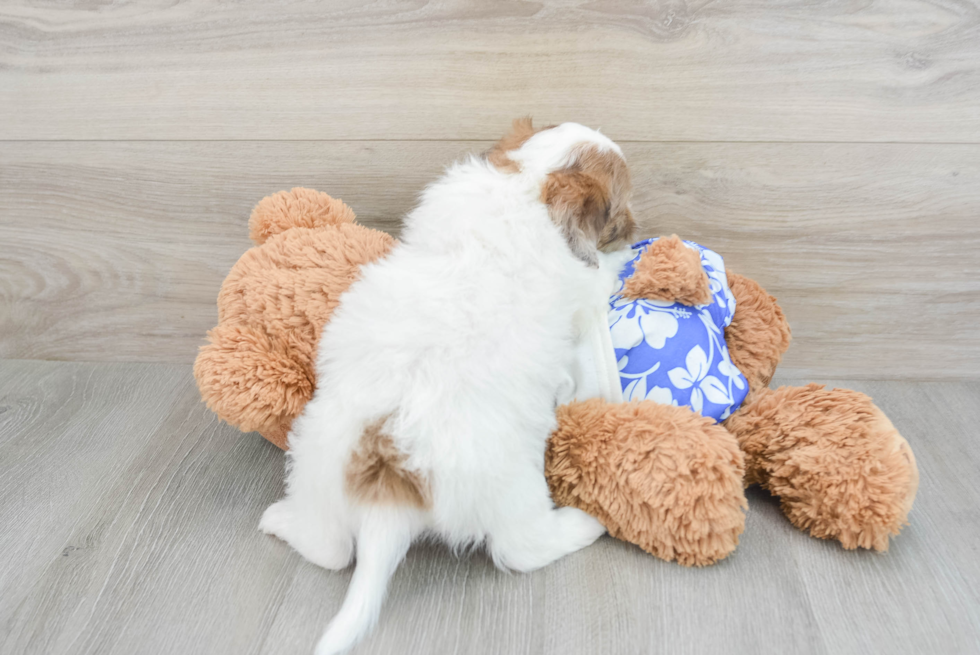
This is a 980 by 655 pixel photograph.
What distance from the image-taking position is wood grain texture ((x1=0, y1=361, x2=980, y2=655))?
0.76 m

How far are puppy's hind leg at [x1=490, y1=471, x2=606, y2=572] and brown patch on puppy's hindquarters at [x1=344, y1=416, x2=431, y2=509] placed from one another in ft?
0.38

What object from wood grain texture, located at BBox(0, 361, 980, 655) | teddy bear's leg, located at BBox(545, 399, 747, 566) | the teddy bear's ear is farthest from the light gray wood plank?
the teddy bear's ear

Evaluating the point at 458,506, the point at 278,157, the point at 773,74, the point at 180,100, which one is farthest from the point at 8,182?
the point at 773,74

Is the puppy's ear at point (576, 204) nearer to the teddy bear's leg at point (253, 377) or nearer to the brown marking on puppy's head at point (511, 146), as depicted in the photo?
the brown marking on puppy's head at point (511, 146)

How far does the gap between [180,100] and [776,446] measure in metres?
1.09

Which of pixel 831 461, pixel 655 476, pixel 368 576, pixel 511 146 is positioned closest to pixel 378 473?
pixel 368 576

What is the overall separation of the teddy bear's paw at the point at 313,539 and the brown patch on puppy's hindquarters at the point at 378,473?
110mm

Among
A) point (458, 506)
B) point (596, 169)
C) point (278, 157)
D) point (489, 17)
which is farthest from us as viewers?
point (278, 157)

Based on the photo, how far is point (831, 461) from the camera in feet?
2.80

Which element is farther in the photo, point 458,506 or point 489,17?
point 489,17

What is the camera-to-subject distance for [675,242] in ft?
3.07

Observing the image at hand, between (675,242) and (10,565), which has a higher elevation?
(675,242)

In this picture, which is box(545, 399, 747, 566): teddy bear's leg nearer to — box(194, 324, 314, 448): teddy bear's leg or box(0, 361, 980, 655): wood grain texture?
box(0, 361, 980, 655): wood grain texture

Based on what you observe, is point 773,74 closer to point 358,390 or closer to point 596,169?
point 596,169
